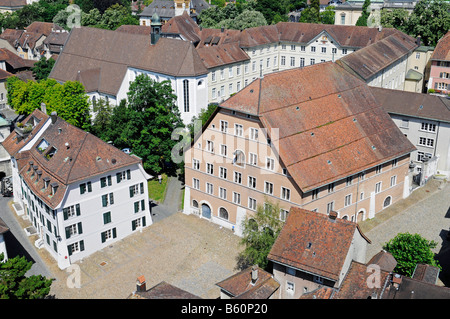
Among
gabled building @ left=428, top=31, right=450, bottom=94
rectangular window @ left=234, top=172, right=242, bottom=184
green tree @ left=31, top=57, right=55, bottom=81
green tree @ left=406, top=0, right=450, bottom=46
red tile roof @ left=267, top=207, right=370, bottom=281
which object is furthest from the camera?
green tree @ left=406, top=0, right=450, bottom=46

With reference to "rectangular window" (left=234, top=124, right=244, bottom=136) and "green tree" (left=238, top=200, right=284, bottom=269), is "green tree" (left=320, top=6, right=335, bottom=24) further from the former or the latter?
"green tree" (left=238, top=200, right=284, bottom=269)

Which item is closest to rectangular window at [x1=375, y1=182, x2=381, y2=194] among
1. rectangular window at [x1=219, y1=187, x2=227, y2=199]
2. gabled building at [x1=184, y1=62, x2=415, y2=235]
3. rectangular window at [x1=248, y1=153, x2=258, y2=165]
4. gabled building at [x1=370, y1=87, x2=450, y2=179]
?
gabled building at [x1=184, y1=62, x2=415, y2=235]

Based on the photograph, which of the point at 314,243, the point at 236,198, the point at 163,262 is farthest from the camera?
the point at 236,198

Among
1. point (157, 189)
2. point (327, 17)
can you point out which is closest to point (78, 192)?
point (157, 189)

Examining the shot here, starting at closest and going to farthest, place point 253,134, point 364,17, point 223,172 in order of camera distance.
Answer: point 253,134 < point 223,172 < point 364,17

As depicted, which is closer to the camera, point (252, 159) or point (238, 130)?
point (252, 159)

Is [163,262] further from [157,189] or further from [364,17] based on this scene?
[364,17]

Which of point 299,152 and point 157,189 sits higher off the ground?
point 299,152

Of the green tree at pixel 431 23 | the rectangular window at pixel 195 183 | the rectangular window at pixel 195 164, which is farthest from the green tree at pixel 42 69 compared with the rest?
the green tree at pixel 431 23
